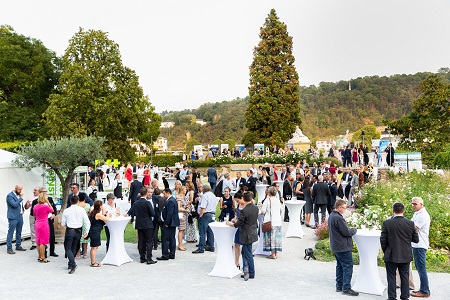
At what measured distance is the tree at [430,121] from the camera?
27.1 metres

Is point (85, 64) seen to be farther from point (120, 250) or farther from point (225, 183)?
point (120, 250)

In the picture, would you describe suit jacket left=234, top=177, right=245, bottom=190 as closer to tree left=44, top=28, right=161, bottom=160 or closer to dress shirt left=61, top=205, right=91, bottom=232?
dress shirt left=61, top=205, right=91, bottom=232

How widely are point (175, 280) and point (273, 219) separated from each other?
8.19ft

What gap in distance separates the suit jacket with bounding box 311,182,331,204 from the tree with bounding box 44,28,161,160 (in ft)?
75.6

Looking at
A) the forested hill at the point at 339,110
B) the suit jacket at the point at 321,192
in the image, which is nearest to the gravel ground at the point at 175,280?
the suit jacket at the point at 321,192

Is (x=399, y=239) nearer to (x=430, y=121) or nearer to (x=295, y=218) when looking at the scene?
(x=295, y=218)

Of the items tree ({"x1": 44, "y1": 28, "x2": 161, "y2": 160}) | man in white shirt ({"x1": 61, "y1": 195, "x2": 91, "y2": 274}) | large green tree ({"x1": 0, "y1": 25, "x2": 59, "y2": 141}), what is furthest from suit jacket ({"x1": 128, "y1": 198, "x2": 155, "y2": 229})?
large green tree ({"x1": 0, "y1": 25, "x2": 59, "y2": 141})

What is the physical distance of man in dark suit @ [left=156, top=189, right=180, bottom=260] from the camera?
34.6 feet

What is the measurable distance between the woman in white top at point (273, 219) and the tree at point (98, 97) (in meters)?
25.3

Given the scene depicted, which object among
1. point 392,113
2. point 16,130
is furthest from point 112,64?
point 392,113

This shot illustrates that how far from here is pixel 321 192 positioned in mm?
13930

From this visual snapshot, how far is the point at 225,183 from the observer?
49.2 feet

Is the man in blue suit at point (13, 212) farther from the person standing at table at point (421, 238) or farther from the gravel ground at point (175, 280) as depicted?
the person standing at table at point (421, 238)

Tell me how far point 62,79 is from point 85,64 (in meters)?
2.03
